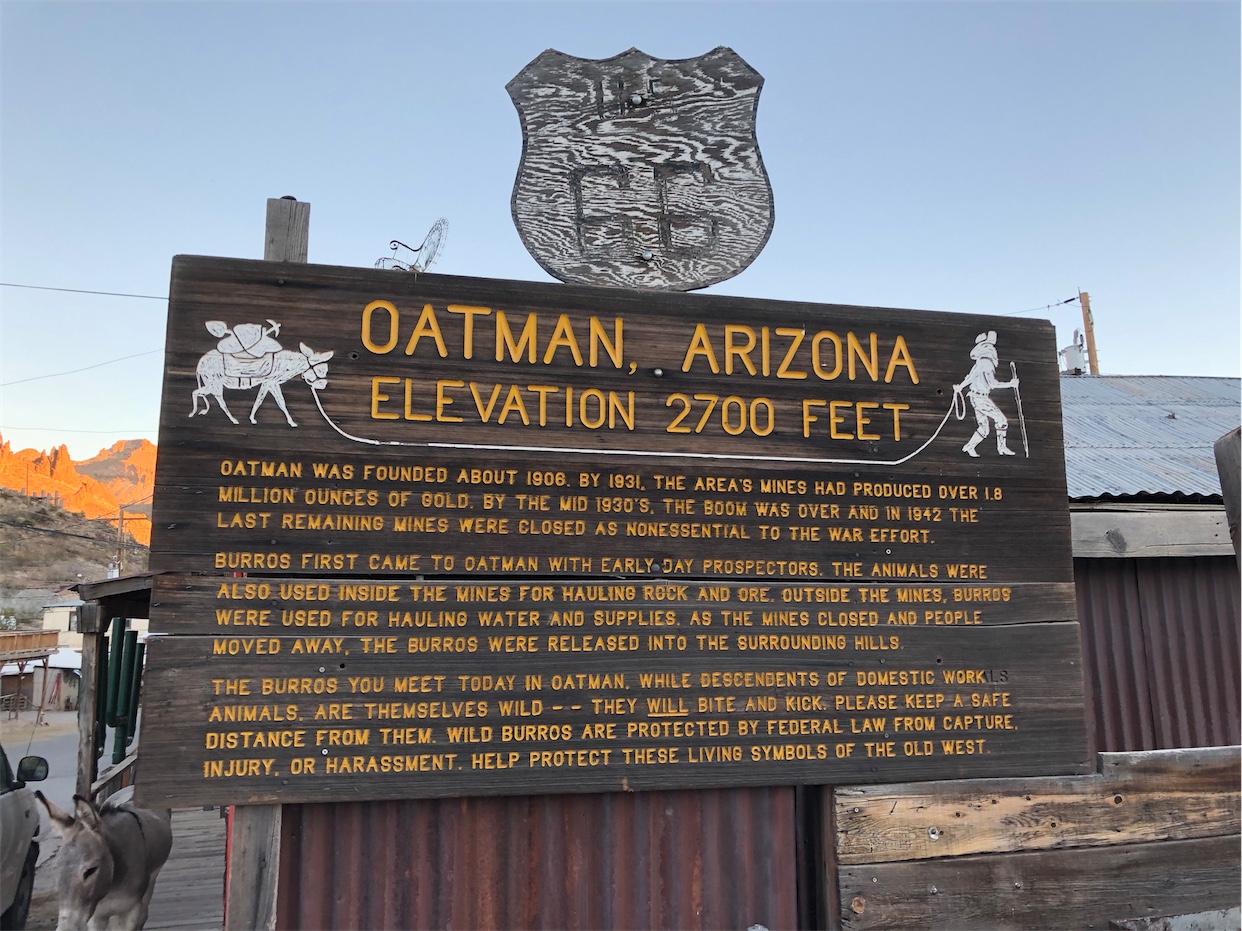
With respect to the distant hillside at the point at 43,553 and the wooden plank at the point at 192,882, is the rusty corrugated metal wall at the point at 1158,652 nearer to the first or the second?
the wooden plank at the point at 192,882

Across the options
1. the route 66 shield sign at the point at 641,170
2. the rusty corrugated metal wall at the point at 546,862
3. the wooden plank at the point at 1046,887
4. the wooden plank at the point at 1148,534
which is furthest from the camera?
the wooden plank at the point at 1148,534

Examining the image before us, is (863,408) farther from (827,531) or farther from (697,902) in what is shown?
(697,902)

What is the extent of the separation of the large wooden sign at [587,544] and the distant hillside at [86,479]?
13553cm

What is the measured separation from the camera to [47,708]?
28.0 m

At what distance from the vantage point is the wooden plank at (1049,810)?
3.60 metres

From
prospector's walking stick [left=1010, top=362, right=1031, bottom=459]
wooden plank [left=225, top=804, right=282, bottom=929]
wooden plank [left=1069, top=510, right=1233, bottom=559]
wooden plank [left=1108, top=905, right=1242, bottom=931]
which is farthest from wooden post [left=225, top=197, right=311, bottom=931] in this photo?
wooden plank [left=1069, top=510, right=1233, bottom=559]

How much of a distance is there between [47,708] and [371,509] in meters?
32.1

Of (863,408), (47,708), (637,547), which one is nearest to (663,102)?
(863,408)

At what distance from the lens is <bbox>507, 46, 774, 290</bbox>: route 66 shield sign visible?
412 cm

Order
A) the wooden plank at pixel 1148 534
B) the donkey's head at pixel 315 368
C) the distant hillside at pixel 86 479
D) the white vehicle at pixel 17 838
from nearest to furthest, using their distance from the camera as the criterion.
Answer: the donkey's head at pixel 315 368 → the wooden plank at pixel 1148 534 → the white vehicle at pixel 17 838 → the distant hillside at pixel 86 479

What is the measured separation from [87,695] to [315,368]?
5782 mm

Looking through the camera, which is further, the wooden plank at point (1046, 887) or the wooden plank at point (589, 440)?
the wooden plank at point (1046, 887)

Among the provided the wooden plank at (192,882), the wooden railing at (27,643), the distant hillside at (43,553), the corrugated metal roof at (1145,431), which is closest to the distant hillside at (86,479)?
the distant hillside at (43,553)

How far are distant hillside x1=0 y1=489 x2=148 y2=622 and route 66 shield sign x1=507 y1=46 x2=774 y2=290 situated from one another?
2471 inches
